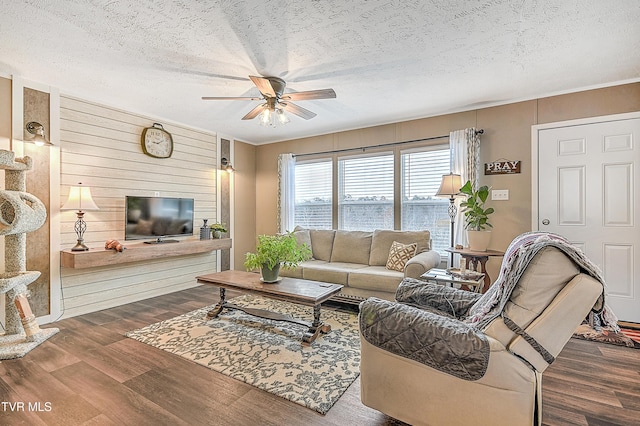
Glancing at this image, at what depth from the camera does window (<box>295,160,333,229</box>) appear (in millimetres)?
5117

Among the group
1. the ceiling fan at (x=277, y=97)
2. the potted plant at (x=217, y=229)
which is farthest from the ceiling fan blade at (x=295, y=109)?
the potted plant at (x=217, y=229)

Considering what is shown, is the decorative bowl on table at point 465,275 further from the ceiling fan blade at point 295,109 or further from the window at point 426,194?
the ceiling fan blade at point 295,109

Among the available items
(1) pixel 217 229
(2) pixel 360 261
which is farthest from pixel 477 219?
(1) pixel 217 229

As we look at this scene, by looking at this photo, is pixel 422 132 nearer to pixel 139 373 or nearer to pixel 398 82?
pixel 398 82

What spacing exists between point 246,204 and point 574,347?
492cm

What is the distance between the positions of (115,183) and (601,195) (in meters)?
5.59

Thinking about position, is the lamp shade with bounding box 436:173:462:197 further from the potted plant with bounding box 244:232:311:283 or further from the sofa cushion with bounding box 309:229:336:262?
the potted plant with bounding box 244:232:311:283

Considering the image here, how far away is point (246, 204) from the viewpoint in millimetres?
5691

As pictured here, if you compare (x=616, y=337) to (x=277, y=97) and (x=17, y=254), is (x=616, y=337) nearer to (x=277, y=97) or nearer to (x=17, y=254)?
(x=277, y=97)

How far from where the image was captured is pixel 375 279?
3348 mm

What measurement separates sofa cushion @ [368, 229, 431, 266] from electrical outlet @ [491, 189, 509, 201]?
2.97ft

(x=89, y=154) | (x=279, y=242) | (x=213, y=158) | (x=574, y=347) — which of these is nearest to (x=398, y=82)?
(x=279, y=242)

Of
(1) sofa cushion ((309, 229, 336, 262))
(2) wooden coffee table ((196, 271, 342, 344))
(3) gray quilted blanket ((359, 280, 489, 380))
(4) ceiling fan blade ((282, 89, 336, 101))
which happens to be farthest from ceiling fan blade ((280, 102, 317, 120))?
(3) gray quilted blanket ((359, 280, 489, 380))

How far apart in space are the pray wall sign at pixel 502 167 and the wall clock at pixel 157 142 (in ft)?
14.2
